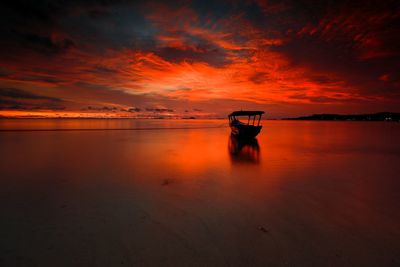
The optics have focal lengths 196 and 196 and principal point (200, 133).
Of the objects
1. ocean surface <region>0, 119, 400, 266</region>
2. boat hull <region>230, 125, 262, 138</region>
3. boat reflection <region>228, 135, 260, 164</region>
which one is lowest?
boat reflection <region>228, 135, 260, 164</region>

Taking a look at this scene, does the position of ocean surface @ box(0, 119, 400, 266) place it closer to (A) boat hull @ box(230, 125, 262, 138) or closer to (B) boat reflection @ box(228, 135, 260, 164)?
(B) boat reflection @ box(228, 135, 260, 164)

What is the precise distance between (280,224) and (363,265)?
5.41 ft

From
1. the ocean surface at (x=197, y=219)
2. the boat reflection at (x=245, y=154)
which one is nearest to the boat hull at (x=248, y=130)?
the boat reflection at (x=245, y=154)

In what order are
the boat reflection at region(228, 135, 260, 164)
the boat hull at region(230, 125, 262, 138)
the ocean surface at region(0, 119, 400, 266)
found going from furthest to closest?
the boat hull at region(230, 125, 262, 138) → the boat reflection at region(228, 135, 260, 164) → the ocean surface at region(0, 119, 400, 266)

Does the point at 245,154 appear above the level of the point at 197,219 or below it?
below

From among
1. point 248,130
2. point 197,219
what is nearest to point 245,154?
point 248,130

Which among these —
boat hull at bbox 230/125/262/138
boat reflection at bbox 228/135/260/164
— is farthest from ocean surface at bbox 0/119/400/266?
boat hull at bbox 230/125/262/138

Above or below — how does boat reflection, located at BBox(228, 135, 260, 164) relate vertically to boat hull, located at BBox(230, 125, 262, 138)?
below

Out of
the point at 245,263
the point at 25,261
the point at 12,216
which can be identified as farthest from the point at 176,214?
the point at 12,216

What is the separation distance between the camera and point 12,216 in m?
5.09

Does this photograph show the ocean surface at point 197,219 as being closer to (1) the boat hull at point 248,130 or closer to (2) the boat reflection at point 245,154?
(2) the boat reflection at point 245,154

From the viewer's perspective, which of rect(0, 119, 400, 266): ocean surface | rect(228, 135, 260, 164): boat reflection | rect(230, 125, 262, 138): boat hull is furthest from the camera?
rect(230, 125, 262, 138): boat hull

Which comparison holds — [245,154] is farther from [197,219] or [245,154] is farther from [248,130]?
[197,219]

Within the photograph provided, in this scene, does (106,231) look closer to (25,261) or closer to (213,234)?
(25,261)
